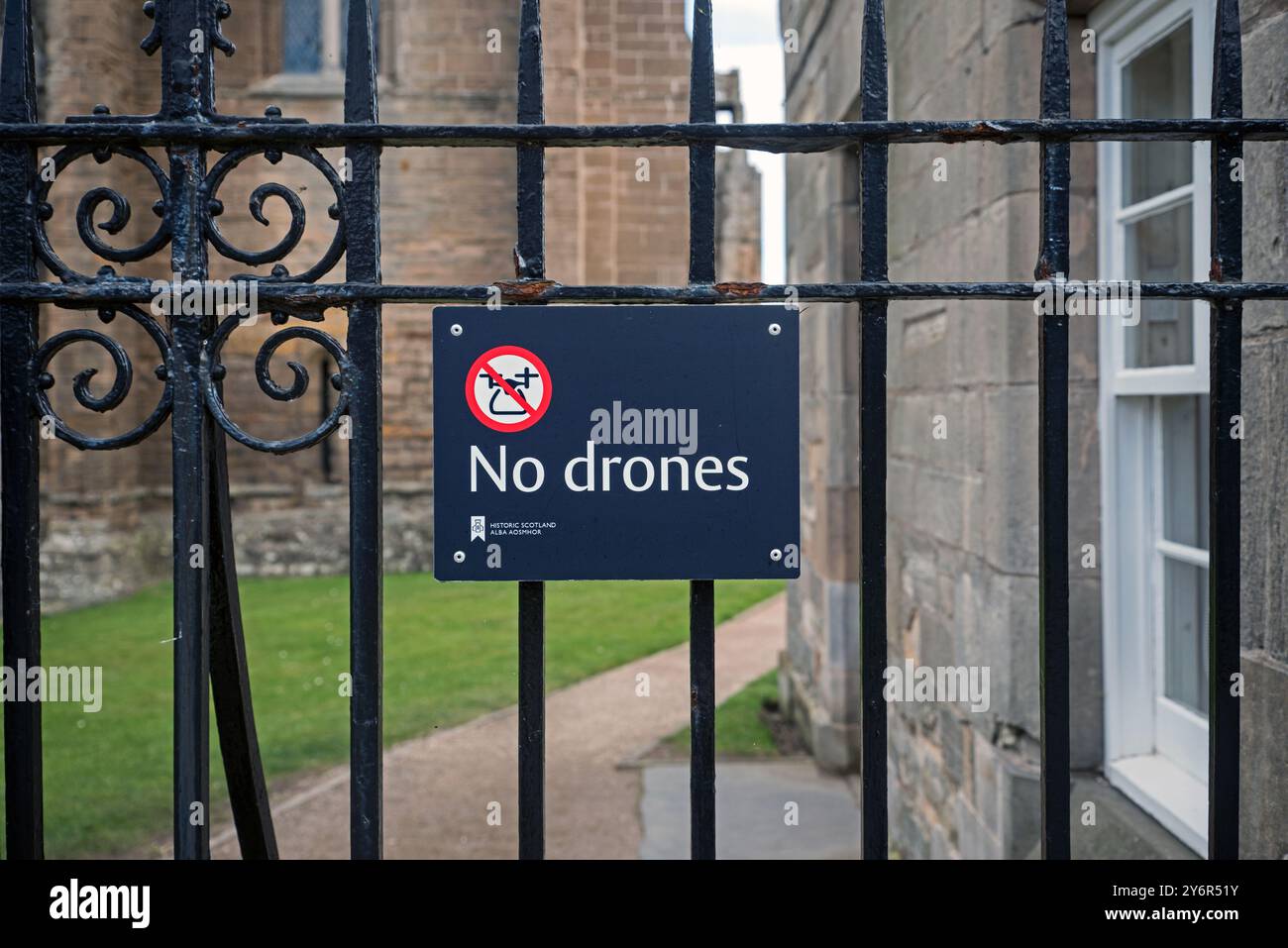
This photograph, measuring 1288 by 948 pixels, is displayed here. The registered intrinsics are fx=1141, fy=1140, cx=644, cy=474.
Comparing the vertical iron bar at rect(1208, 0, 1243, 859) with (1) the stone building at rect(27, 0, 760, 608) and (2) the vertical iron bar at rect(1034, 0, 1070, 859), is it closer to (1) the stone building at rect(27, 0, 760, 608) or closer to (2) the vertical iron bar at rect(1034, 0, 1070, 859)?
(2) the vertical iron bar at rect(1034, 0, 1070, 859)

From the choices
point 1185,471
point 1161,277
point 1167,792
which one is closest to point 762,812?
point 1167,792

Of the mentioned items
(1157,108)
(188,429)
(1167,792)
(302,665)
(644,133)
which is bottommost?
(302,665)


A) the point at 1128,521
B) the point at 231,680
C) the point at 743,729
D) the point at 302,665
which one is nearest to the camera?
the point at 231,680

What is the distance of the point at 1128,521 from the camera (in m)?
3.32

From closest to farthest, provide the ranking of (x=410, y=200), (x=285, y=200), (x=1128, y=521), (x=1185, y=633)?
(x=285, y=200), (x=1185, y=633), (x=1128, y=521), (x=410, y=200)

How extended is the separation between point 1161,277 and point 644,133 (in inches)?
80.9

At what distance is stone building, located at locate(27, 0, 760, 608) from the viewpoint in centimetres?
1461

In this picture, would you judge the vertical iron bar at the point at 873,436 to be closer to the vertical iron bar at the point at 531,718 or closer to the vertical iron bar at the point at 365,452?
the vertical iron bar at the point at 531,718

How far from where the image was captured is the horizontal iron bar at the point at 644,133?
67.8 inches

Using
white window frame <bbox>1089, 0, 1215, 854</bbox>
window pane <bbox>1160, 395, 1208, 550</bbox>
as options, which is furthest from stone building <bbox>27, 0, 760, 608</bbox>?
window pane <bbox>1160, 395, 1208, 550</bbox>

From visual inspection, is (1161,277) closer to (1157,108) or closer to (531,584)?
(1157,108)

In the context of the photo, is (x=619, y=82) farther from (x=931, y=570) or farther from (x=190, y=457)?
(x=190, y=457)

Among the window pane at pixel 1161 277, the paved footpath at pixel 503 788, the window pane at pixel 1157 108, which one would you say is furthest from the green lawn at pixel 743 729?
the window pane at pixel 1157 108
